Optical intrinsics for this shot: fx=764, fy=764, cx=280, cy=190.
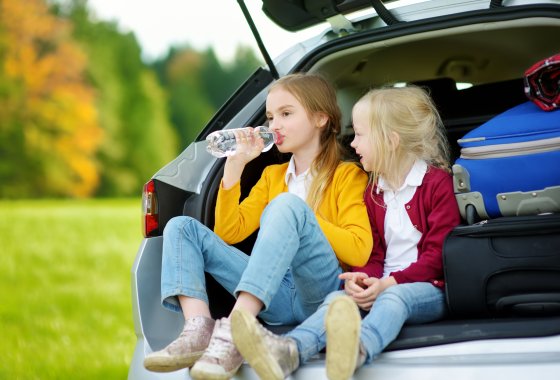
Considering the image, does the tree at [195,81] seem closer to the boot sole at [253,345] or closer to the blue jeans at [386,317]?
the blue jeans at [386,317]

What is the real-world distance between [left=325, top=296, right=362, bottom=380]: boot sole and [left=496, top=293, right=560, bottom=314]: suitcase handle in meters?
0.48

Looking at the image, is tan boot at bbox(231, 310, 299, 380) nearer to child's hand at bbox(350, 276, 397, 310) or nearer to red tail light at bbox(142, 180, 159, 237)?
child's hand at bbox(350, 276, 397, 310)

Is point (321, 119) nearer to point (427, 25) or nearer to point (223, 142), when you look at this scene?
point (223, 142)

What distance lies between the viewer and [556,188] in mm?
2088

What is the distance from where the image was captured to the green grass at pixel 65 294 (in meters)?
4.05

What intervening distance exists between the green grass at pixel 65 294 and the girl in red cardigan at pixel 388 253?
194 centimetres

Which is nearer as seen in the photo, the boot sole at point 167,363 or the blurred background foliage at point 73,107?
the boot sole at point 167,363

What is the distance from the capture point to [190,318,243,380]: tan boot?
191 centimetres

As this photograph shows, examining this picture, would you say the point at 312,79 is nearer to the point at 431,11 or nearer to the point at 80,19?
the point at 431,11

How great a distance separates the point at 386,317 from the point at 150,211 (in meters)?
0.81

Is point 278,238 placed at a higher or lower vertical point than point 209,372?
higher

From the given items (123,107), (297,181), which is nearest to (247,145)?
(297,181)

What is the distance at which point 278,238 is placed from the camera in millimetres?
2088

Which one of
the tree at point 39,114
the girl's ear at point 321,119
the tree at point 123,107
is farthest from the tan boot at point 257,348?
the tree at point 123,107
